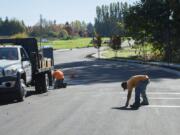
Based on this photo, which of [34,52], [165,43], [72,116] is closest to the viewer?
[72,116]

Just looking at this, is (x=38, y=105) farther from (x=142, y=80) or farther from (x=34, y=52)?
(x=34, y=52)

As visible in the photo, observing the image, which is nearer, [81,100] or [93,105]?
[93,105]

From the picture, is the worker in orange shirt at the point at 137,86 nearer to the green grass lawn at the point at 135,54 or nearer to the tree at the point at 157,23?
the tree at the point at 157,23

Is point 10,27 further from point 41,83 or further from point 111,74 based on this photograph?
point 41,83

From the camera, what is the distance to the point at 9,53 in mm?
21531

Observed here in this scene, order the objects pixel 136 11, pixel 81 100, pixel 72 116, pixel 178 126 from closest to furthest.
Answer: pixel 178 126, pixel 72 116, pixel 81 100, pixel 136 11

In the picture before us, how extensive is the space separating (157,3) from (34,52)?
4065 centimetres

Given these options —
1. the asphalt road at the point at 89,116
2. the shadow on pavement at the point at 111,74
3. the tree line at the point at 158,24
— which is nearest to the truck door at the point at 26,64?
the asphalt road at the point at 89,116

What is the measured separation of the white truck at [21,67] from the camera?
1972 centimetres

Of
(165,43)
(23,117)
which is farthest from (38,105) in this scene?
(165,43)

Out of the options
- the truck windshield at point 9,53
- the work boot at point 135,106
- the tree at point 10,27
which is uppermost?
the truck windshield at point 9,53

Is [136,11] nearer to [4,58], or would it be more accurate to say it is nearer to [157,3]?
[157,3]

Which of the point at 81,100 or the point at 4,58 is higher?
the point at 4,58

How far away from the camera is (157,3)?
61.9 meters
